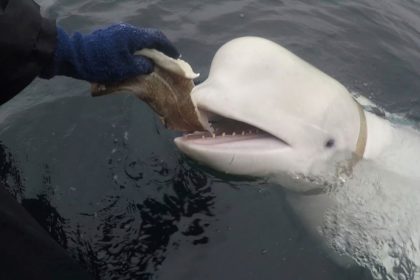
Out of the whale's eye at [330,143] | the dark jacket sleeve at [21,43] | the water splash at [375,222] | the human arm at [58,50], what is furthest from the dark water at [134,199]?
the dark jacket sleeve at [21,43]

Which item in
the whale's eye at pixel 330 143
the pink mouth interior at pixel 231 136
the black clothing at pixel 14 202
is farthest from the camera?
the whale's eye at pixel 330 143

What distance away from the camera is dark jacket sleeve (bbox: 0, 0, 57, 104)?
3744 millimetres

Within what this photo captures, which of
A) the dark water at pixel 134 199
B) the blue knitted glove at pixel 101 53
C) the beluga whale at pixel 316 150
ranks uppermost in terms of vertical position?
the blue knitted glove at pixel 101 53

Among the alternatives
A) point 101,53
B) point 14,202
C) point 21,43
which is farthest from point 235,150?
point 21,43

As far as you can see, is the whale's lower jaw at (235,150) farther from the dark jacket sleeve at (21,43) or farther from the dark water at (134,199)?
the dark jacket sleeve at (21,43)

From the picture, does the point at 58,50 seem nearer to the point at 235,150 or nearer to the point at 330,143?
the point at 235,150

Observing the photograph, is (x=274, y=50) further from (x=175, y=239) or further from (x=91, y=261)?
(x=91, y=261)

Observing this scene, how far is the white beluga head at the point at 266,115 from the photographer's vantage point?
4715mm

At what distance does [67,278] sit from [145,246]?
45.0 inches

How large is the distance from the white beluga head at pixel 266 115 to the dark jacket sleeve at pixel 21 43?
4.03 ft

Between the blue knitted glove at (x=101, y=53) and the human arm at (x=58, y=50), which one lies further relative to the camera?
the blue knitted glove at (x=101, y=53)

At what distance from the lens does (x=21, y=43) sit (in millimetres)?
3822

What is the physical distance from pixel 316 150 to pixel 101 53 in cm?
205

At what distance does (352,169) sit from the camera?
17.7 feet
